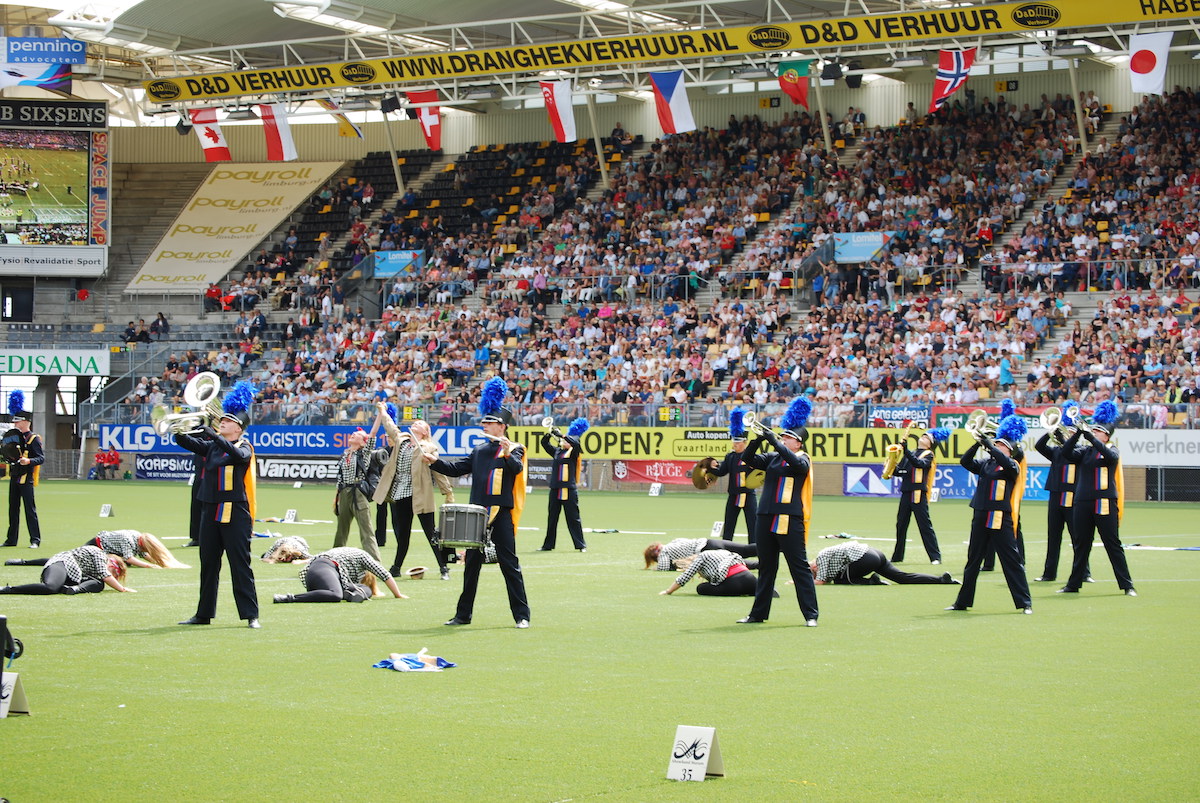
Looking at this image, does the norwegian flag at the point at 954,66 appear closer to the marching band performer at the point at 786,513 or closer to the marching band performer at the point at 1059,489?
the marching band performer at the point at 1059,489

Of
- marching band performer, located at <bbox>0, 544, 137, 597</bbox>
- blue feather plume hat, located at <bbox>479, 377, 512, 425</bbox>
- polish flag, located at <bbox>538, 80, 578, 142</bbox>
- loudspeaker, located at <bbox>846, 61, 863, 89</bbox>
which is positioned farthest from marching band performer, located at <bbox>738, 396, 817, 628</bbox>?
loudspeaker, located at <bbox>846, 61, 863, 89</bbox>

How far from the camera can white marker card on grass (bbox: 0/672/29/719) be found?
805 centimetres

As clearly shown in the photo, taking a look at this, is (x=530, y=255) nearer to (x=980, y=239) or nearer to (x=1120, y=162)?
(x=980, y=239)

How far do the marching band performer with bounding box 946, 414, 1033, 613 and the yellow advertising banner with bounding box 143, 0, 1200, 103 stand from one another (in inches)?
887

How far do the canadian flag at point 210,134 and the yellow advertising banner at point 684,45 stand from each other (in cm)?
64

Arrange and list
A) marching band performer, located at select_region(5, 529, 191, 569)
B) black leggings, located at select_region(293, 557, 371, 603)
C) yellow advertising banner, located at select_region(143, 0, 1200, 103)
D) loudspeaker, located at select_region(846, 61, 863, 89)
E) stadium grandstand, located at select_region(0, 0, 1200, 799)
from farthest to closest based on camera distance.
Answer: loudspeaker, located at select_region(846, 61, 863, 89), stadium grandstand, located at select_region(0, 0, 1200, 799), yellow advertising banner, located at select_region(143, 0, 1200, 103), marching band performer, located at select_region(5, 529, 191, 569), black leggings, located at select_region(293, 557, 371, 603)

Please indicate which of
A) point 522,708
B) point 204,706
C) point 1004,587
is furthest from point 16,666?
point 1004,587

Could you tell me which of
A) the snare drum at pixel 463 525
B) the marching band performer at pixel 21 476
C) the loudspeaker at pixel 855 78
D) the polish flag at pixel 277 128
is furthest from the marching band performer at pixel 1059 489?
the polish flag at pixel 277 128

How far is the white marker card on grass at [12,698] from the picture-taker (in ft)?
26.4

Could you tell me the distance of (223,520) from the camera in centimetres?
1234

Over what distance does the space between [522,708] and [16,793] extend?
3.09 meters

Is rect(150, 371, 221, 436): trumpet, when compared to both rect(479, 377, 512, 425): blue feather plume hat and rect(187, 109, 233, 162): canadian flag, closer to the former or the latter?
rect(479, 377, 512, 425): blue feather plume hat

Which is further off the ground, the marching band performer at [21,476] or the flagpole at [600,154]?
the flagpole at [600,154]

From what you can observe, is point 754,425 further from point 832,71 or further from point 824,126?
point 824,126
